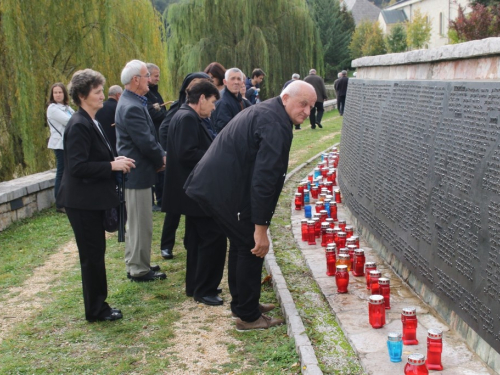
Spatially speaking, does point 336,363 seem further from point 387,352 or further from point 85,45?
point 85,45

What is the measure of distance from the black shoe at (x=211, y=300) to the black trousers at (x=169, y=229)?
61.0 inches

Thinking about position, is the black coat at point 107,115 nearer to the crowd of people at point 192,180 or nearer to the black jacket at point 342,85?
the crowd of people at point 192,180

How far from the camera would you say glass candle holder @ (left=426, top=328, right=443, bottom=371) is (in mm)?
4016

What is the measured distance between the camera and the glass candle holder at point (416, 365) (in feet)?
12.3

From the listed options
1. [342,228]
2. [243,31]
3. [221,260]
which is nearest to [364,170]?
[342,228]

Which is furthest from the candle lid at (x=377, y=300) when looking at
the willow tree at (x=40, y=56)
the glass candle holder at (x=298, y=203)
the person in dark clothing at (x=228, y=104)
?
the willow tree at (x=40, y=56)

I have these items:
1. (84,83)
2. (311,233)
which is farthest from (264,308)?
(84,83)

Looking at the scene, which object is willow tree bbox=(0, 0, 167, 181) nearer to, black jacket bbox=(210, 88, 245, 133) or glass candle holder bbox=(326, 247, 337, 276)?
black jacket bbox=(210, 88, 245, 133)

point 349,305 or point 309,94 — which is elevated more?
point 309,94

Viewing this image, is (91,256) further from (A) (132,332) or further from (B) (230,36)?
(B) (230,36)

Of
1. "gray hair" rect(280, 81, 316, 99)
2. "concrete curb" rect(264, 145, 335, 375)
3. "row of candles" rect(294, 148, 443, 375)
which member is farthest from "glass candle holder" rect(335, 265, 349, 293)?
"gray hair" rect(280, 81, 316, 99)

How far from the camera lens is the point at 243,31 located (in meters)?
24.8

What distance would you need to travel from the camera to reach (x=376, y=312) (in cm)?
481

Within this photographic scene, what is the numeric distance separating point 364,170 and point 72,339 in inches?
167
